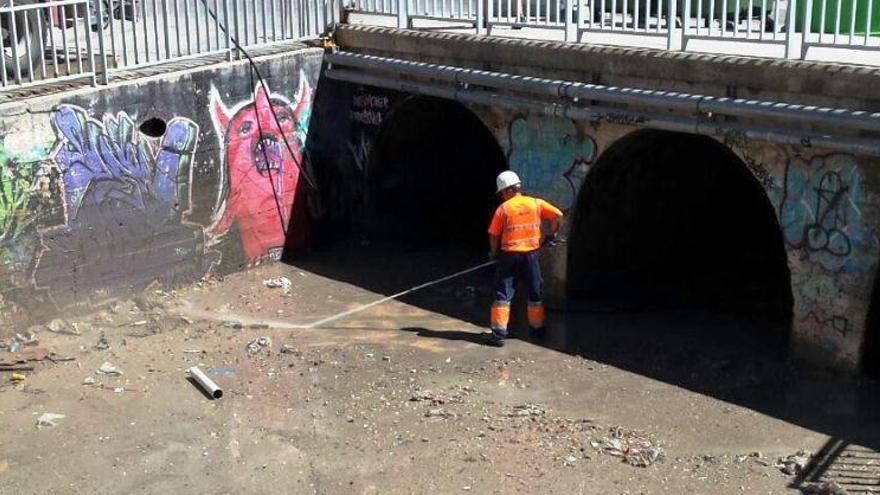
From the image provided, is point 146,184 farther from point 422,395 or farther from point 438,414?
point 438,414

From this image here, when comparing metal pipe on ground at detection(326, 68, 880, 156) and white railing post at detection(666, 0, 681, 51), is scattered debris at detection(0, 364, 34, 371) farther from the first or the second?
white railing post at detection(666, 0, 681, 51)

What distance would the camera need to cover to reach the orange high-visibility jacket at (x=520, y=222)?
11.9 meters

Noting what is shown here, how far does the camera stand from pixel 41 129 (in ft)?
39.7

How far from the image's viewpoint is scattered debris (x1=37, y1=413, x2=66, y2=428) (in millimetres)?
10234

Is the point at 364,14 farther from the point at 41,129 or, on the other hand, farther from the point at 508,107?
the point at 41,129

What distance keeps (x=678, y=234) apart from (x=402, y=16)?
4355 mm

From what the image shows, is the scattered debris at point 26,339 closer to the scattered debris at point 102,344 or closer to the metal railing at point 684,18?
the scattered debris at point 102,344

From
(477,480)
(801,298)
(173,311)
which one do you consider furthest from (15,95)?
(801,298)

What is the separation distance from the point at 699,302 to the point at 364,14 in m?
5.58

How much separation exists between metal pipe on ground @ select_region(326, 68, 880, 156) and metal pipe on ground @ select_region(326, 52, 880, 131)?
4.3 inches

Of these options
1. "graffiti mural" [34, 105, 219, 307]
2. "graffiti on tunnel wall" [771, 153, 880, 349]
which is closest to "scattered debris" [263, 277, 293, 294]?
"graffiti mural" [34, 105, 219, 307]

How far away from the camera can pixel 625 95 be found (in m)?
11.6

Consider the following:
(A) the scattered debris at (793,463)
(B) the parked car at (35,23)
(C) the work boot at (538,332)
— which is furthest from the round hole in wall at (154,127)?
(A) the scattered debris at (793,463)

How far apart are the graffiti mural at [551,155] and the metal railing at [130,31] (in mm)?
3521
